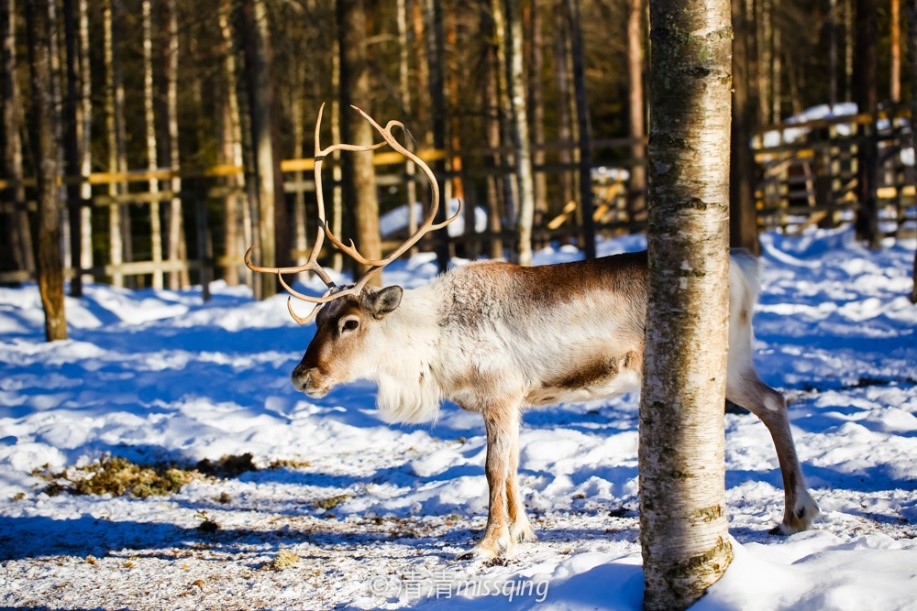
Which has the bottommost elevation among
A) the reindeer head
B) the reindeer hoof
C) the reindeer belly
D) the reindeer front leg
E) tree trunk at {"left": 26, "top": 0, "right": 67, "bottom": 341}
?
the reindeer hoof

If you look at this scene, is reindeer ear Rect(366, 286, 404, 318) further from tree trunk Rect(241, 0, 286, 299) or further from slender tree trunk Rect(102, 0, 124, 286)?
slender tree trunk Rect(102, 0, 124, 286)

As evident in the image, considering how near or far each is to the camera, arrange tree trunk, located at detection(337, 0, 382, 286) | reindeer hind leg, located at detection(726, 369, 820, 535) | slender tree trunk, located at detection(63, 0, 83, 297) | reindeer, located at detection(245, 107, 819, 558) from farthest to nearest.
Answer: slender tree trunk, located at detection(63, 0, 83, 297)
tree trunk, located at detection(337, 0, 382, 286)
reindeer, located at detection(245, 107, 819, 558)
reindeer hind leg, located at detection(726, 369, 820, 535)

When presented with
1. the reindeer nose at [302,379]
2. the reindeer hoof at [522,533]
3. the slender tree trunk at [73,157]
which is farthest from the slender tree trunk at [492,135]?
the reindeer hoof at [522,533]

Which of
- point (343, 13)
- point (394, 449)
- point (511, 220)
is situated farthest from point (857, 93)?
point (394, 449)

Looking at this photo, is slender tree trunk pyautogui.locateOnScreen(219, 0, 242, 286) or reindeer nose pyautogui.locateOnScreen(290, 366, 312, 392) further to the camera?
slender tree trunk pyautogui.locateOnScreen(219, 0, 242, 286)

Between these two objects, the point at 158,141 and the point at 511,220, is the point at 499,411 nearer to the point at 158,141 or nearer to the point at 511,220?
the point at 511,220

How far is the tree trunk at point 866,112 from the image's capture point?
51.9 feet

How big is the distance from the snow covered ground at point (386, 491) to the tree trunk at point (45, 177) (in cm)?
68

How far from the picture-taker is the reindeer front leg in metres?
4.70

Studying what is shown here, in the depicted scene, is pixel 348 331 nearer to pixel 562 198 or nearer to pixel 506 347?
pixel 506 347

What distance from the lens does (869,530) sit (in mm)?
4453

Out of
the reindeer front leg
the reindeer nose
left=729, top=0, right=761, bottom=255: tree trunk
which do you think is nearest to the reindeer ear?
the reindeer nose

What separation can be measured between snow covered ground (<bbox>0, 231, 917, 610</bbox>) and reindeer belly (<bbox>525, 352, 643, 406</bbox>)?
0.70 metres

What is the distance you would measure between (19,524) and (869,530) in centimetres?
481
